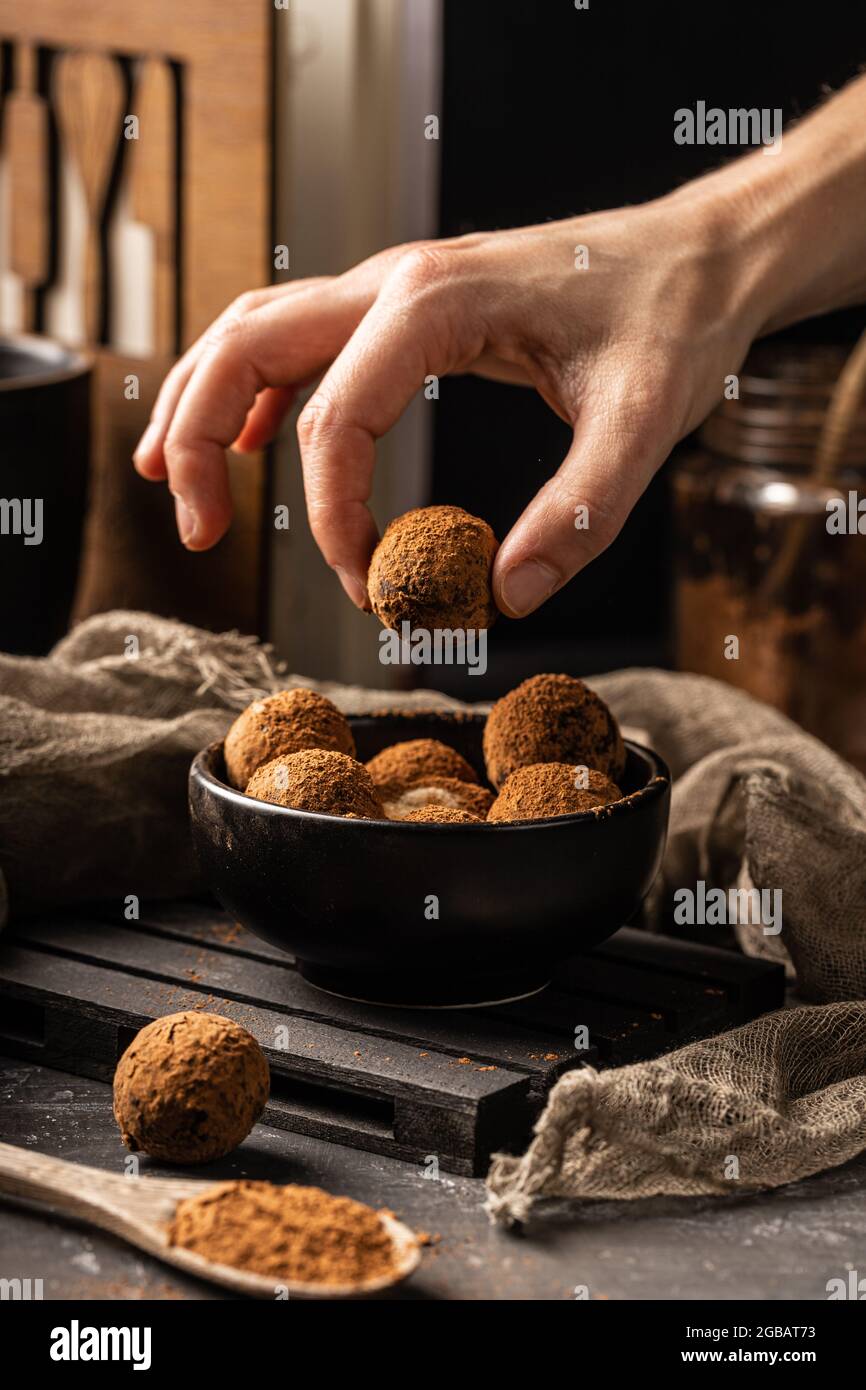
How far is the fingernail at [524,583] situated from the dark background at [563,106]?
133 cm

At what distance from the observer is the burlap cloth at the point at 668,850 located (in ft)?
3.39

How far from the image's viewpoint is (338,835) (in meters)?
1.10

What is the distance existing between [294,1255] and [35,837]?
55 cm

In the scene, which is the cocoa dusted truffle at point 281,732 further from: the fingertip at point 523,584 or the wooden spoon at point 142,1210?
the wooden spoon at point 142,1210

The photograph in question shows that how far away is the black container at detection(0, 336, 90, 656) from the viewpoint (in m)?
1.85

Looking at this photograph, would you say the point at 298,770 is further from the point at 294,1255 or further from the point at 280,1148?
the point at 294,1255

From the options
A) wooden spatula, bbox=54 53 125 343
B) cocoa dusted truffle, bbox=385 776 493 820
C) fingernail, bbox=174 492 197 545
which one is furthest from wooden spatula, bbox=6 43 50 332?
cocoa dusted truffle, bbox=385 776 493 820

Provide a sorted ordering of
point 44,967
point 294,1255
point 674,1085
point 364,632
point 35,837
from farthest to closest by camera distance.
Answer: point 364,632 < point 35,837 < point 44,967 < point 674,1085 < point 294,1255

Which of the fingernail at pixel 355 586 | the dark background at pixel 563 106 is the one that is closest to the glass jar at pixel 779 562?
the dark background at pixel 563 106

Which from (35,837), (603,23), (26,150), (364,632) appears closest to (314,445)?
(35,837)

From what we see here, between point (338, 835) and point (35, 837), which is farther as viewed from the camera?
point (35, 837)

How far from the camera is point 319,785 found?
1135 mm

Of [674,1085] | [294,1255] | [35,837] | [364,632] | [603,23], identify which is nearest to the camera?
[294,1255]
